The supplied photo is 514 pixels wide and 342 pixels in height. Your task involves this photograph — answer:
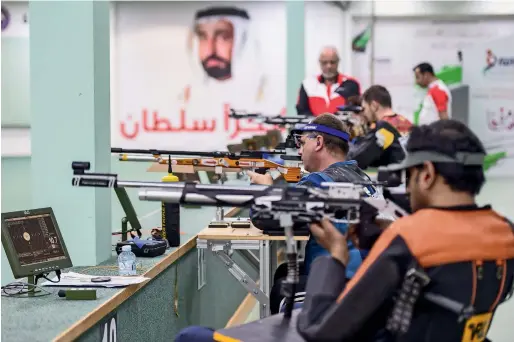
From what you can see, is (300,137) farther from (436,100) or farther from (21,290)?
(436,100)

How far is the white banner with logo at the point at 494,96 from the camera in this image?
13.3 meters

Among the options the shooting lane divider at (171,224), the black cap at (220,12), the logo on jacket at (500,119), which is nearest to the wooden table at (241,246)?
the shooting lane divider at (171,224)

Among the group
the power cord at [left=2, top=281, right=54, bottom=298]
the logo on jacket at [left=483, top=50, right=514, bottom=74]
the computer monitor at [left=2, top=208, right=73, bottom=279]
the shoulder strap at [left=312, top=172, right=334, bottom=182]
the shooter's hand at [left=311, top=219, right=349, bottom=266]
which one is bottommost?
the power cord at [left=2, top=281, right=54, bottom=298]

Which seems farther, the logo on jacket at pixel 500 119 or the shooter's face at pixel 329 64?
the logo on jacket at pixel 500 119

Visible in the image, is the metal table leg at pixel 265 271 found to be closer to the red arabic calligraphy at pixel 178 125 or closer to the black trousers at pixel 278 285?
the black trousers at pixel 278 285

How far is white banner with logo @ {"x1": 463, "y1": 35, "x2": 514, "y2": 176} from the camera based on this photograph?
1327 centimetres

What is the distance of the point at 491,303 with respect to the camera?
86.0 inches

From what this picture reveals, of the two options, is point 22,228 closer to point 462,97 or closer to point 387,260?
point 387,260

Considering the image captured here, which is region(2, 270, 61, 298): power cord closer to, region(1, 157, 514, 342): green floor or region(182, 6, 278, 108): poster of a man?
region(1, 157, 514, 342): green floor

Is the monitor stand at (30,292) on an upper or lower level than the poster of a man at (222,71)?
lower

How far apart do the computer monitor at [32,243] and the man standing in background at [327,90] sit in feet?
15.6

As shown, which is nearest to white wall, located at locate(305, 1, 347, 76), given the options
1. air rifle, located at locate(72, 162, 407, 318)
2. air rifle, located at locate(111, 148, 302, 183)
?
air rifle, located at locate(111, 148, 302, 183)

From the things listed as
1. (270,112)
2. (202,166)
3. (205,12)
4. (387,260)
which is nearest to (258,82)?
(270,112)

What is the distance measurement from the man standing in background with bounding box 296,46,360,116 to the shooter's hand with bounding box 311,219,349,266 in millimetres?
5368
